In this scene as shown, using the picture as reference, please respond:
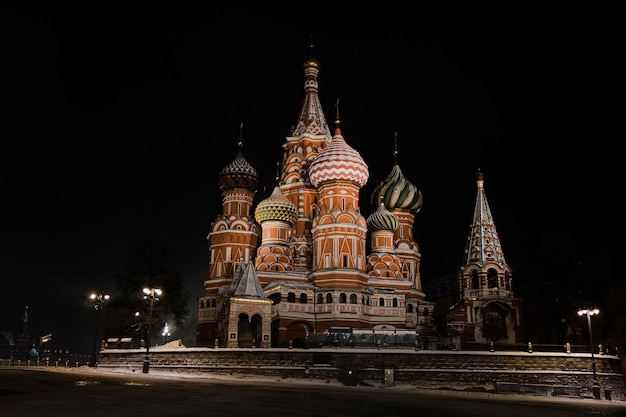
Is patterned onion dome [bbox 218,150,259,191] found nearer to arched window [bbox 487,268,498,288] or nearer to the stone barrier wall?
arched window [bbox 487,268,498,288]

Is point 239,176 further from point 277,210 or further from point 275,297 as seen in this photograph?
point 275,297

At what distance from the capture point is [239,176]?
49.4 metres

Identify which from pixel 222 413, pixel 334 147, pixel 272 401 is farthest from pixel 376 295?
pixel 222 413

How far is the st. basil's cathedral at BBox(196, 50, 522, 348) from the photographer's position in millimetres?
39094


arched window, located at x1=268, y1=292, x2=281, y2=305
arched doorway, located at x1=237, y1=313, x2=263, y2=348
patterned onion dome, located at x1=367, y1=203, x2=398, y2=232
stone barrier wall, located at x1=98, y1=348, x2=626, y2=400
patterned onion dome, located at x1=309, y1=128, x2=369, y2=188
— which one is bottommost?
stone barrier wall, located at x1=98, y1=348, x2=626, y2=400

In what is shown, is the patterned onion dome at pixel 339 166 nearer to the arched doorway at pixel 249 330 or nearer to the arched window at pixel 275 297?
the arched window at pixel 275 297

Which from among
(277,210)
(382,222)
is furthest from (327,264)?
(382,222)

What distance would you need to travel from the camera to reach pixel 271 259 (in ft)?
140

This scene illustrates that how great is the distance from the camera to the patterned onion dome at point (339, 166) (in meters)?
43.0

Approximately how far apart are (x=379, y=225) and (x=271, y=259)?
30.4ft

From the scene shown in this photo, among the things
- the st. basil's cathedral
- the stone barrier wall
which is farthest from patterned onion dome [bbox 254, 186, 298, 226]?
the stone barrier wall

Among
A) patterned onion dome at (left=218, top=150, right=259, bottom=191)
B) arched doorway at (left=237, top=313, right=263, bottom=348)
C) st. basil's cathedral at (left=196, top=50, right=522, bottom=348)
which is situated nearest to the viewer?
arched doorway at (left=237, top=313, right=263, bottom=348)

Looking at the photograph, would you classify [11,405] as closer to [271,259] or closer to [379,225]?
[271,259]

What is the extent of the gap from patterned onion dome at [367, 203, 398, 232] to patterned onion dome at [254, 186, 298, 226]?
6.02m
